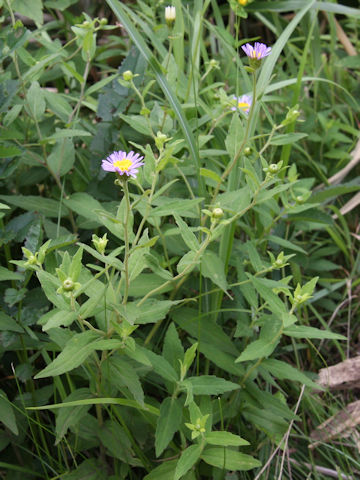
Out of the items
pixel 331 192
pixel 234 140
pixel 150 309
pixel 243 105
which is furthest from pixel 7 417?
pixel 331 192

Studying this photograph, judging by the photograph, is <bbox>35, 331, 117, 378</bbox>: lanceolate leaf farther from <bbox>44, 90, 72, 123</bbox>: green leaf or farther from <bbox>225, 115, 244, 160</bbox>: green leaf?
<bbox>44, 90, 72, 123</bbox>: green leaf

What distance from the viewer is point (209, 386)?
1.04 meters

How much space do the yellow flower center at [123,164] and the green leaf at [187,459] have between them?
49cm

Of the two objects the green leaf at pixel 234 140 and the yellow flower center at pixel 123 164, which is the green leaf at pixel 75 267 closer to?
the yellow flower center at pixel 123 164

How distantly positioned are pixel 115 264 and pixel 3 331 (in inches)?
14.3

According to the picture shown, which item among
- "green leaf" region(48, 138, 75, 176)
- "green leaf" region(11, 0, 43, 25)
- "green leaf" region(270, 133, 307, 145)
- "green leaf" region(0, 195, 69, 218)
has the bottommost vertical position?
"green leaf" region(0, 195, 69, 218)

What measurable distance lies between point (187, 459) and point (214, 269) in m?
0.35

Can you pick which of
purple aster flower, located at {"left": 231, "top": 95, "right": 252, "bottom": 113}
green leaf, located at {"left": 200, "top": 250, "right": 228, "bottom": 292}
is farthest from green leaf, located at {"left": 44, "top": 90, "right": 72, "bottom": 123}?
green leaf, located at {"left": 200, "top": 250, "right": 228, "bottom": 292}

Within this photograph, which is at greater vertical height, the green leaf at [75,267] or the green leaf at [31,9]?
the green leaf at [31,9]

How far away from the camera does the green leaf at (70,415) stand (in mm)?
1016

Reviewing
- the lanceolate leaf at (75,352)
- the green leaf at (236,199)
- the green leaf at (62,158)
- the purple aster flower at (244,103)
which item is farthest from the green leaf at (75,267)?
the purple aster flower at (244,103)

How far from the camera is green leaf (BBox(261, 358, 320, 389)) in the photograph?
106 centimetres

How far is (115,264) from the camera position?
910 mm

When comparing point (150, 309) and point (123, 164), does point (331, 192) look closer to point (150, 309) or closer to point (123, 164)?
point (150, 309)
